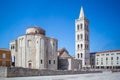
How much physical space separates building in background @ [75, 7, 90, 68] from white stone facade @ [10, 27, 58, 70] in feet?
98.1

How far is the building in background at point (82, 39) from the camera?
80188 mm

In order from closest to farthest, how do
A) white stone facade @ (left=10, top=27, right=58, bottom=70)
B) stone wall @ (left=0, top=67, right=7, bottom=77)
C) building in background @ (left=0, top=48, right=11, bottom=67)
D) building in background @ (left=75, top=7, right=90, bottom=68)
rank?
1. stone wall @ (left=0, top=67, right=7, bottom=77)
2. building in background @ (left=0, top=48, right=11, bottom=67)
3. white stone facade @ (left=10, top=27, right=58, bottom=70)
4. building in background @ (left=75, top=7, right=90, bottom=68)

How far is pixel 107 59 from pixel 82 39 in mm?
18334

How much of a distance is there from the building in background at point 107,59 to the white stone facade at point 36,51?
143 ft

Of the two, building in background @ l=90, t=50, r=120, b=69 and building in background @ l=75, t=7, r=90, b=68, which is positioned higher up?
building in background @ l=75, t=7, r=90, b=68

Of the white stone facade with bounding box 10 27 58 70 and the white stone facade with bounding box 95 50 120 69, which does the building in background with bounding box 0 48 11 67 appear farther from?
the white stone facade with bounding box 95 50 120 69

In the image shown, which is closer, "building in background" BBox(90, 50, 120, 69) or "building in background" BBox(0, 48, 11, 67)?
"building in background" BBox(0, 48, 11, 67)

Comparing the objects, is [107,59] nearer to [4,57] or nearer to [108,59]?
[108,59]

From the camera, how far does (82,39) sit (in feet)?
265

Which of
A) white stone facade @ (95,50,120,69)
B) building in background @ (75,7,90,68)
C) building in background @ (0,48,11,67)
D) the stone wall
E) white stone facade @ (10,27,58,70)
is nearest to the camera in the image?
the stone wall

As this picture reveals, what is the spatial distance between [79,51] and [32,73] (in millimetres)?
51024

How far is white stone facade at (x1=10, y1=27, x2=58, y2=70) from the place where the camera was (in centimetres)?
4859

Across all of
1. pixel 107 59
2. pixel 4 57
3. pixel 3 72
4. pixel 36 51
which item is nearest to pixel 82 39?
pixel 107 59

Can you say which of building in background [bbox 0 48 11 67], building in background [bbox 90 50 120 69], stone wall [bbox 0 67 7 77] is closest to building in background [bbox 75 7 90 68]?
building in background [bbox 90 50 120 69]
